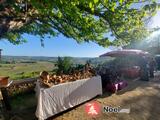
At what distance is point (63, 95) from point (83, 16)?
5757 mm

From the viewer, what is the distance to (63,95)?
1035cm

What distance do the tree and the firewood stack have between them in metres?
2.91

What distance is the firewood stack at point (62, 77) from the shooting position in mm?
10137

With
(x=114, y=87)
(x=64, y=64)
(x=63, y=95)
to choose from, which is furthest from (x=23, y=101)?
(x=114, y=87)

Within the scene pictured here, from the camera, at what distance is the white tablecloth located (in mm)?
9242

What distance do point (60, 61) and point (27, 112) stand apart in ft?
17.7

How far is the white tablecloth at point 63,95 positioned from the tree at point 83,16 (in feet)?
11.3

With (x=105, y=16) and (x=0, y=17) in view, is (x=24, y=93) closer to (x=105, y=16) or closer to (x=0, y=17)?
(x=0, y=17)

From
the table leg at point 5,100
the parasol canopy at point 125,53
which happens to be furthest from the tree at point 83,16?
the table leg at point 5,100

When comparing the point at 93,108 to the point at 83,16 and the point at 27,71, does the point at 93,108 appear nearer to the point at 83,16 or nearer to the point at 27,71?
the point at 83,16

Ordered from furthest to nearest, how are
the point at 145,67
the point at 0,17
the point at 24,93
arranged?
the point at 145,67, the point at 24,93, the point at 0,17

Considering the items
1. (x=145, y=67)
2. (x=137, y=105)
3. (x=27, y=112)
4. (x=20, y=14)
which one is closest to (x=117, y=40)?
(x=145, y=67)

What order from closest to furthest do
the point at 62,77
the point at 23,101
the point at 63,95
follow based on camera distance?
the point at 63,95
the point at 62,77
the point at 23,101

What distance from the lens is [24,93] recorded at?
13.0m
